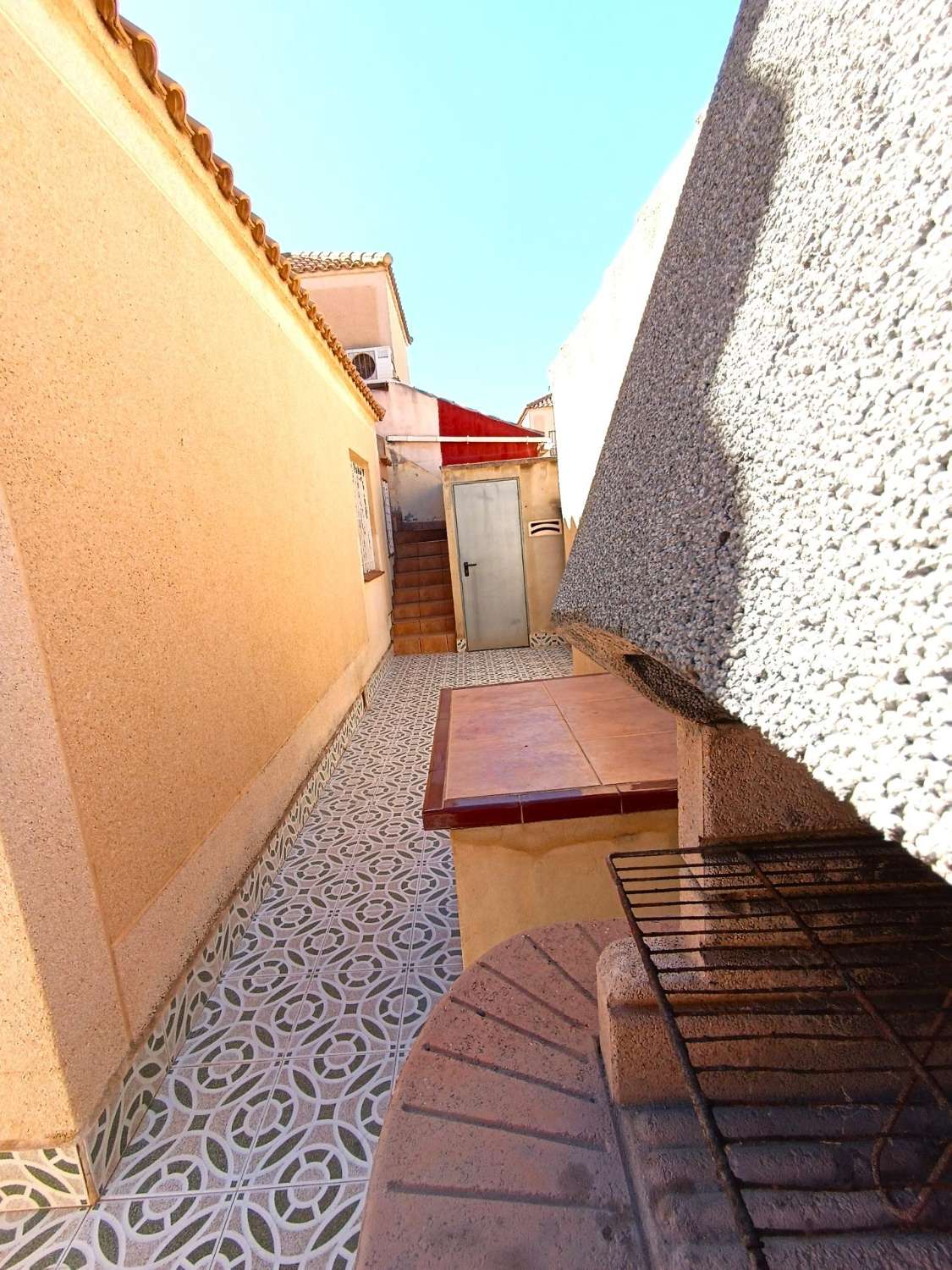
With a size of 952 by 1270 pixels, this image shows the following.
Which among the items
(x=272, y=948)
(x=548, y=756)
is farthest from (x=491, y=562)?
(x=272, y=948)

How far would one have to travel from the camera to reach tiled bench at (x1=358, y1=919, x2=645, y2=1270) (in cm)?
92

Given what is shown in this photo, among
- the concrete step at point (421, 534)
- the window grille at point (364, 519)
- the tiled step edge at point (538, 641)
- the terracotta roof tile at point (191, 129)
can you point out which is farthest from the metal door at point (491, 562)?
the terracotta roof tile at point (191, 129)

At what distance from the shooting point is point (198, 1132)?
1.72 meters

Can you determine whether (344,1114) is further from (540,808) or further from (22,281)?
(22,281)

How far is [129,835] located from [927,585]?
2.08 metres

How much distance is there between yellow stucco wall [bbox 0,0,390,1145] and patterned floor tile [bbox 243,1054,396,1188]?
0.49 metres

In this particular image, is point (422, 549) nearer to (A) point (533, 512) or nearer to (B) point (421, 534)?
(B) point (421, 534)

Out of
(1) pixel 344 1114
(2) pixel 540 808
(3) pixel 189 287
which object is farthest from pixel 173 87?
(1) pixel 344 1114

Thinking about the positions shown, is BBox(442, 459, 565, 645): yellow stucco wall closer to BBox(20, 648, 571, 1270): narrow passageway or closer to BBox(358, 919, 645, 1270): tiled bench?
BBox(20, 648, 571, 1270): narrow passageway

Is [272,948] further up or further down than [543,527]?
further down

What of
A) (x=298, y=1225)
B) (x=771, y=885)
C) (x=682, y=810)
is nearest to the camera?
(x=771, y=885)

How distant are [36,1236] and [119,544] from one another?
184 centimetres

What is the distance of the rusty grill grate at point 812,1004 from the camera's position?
0.92 metres

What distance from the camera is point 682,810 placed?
4.13 ft
